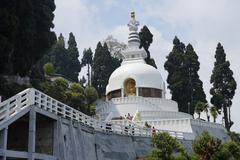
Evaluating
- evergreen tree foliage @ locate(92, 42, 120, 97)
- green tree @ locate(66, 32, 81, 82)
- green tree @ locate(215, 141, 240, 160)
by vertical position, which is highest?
green tree @ locate(66, 32, 81, 82)

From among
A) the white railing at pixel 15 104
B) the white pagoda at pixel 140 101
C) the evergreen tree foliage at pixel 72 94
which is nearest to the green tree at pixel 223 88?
the white pagoda at pixel 140 101

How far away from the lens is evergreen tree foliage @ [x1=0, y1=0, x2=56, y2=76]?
2567cm

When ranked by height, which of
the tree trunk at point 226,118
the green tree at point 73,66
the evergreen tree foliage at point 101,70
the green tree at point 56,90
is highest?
the green tree at point 73,66

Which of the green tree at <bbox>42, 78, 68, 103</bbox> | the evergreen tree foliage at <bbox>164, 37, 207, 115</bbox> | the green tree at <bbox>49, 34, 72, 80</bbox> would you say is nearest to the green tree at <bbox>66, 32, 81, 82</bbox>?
the green tree at <bbox>49, 34, 72, 80</bbox>

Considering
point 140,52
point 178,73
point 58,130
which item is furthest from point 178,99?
point 58,130

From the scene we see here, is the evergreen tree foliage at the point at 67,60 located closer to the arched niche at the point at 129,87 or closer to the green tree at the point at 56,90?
the arched niche at the point at 129,87

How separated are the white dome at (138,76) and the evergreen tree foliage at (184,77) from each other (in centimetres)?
380

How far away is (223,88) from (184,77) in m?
5.02

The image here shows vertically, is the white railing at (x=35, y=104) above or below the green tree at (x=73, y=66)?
below

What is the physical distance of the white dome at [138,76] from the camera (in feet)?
159

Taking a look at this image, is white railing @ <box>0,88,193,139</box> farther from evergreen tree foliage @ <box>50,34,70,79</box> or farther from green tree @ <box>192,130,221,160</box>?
evergreen tree foliage @ <box>50,34,70,79</box>

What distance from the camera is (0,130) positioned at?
17031 millimetres

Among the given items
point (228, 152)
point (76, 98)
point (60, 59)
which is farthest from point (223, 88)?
point (60, 59)

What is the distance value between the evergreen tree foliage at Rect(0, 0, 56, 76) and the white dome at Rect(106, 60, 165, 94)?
53.8ft
